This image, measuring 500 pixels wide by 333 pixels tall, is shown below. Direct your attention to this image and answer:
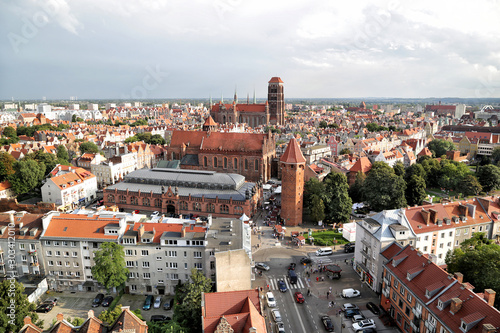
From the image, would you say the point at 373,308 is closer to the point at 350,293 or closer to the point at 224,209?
the point at 350,293

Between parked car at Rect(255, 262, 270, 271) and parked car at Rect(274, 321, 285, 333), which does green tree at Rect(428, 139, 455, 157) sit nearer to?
parked car at Rect(255, 262, 270, 271)

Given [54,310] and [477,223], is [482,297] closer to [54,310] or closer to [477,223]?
[477,223]

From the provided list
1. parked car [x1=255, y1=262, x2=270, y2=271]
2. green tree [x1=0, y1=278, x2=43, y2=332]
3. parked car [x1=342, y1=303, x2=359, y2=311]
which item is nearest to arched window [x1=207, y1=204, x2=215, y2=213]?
parked car [x1=255, y1=262, x2=270, y2=271]

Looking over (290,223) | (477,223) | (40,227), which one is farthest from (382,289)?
(40,227)

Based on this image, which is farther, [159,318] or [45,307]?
[45,307]

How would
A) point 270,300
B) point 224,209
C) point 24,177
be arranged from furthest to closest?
point 24,177
point 224,209
point 270,300

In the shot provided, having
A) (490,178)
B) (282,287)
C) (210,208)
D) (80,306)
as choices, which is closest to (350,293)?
(282,287)

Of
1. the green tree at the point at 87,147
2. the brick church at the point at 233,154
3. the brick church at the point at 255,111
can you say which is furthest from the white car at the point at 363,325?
the brick church at the point at 255,111
